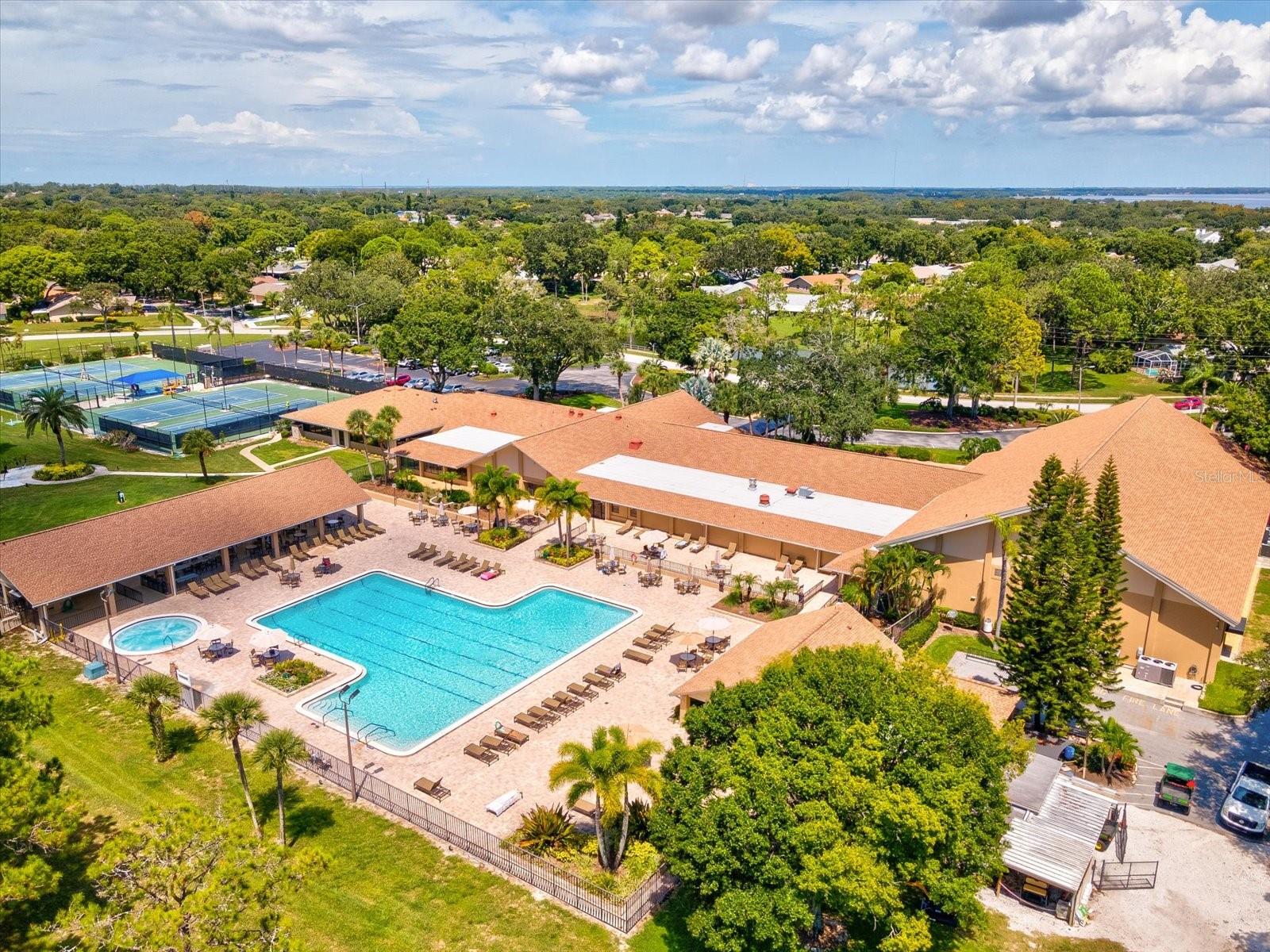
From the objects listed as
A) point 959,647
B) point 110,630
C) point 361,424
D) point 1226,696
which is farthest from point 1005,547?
point 361,424

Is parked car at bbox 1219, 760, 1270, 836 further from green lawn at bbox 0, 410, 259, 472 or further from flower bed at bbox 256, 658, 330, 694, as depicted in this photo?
green lawn at bbox 0, 410, 259, 472

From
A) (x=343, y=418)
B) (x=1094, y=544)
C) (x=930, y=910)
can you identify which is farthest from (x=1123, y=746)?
(x=343, y=418)

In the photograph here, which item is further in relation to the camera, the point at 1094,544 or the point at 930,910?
the point at 1094,544

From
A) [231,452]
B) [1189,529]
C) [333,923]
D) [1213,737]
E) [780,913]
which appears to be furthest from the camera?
[231,452]

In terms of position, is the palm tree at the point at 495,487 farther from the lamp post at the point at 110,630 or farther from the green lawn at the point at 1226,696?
the green lawn at the point at 1226,696

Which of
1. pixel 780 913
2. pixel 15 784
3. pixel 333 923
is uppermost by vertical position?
pixel 15 784

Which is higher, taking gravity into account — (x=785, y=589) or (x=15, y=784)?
(x=15, y=784)

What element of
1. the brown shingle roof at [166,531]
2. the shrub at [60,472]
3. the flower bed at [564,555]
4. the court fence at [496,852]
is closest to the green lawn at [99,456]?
the shrub at [60,472]

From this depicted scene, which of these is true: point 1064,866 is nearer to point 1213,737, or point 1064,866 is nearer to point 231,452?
point 1213,737

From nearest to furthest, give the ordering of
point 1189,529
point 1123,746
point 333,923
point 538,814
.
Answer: point 333,923 → point 538,814 → point 1123,746 → point 1189,529
